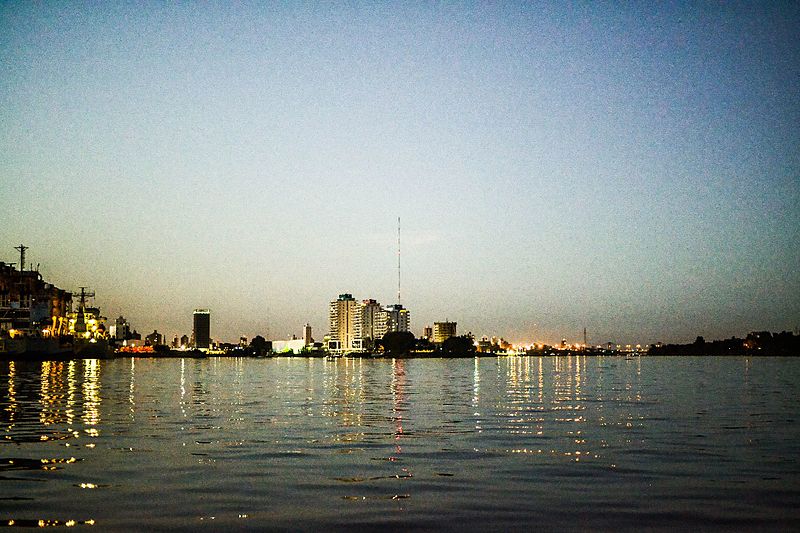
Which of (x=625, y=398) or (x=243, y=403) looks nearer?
(x=243, y=403)

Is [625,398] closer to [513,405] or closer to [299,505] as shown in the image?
[513,405]

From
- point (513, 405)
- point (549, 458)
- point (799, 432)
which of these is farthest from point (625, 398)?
point (549, 458)

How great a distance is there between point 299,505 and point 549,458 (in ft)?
37.5

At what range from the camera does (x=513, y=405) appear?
2157 inches

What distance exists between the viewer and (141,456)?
1078 inches

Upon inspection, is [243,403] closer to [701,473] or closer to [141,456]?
[141,456]

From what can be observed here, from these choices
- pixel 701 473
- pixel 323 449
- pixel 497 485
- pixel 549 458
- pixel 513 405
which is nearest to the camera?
pixel 497 485

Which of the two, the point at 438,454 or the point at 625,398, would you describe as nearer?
the point at 438,454

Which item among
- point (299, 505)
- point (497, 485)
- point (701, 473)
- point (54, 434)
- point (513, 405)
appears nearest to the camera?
point (299, 505)

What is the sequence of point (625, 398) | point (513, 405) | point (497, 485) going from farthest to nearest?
point (625, 398)
point (513, 405)
point (497, 485)

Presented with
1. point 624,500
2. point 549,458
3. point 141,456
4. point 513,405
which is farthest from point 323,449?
point 513,405

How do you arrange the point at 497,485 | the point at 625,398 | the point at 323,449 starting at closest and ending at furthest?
1. the point at 497,485
2. the point at 323,449
3. the point at 625,398

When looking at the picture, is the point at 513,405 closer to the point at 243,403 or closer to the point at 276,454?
the point at 243,403

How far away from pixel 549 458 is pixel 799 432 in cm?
1538
